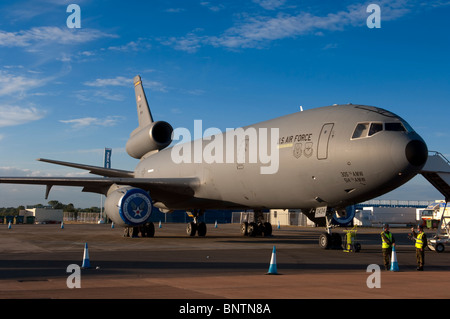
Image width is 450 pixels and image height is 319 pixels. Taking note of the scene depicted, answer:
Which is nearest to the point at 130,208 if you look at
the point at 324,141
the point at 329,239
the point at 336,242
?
the point at 329,239

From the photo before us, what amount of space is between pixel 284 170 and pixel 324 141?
2.28 meters

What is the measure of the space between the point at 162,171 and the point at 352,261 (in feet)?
55.6

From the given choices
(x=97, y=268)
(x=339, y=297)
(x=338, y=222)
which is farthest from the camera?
(x=338, y=222)

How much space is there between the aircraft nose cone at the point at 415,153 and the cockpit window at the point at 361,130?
1.56 m

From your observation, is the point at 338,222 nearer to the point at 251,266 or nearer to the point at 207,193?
the point at 207,193

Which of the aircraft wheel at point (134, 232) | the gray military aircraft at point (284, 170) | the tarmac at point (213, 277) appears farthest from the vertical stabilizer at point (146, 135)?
the tarmac at point (213, 277)

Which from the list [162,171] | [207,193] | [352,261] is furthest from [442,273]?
[162,171]

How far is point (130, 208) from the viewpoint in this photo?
2277cm

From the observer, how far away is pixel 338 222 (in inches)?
948

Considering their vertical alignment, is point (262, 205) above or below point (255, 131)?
below

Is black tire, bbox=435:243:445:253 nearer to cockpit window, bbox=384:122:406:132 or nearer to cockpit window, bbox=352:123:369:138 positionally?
cockpit window, bbox=384:122:406:132

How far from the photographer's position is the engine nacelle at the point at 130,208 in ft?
74.5

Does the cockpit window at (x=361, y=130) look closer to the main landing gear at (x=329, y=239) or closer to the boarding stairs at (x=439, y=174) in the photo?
the main landing gear at (x=329, y=239)

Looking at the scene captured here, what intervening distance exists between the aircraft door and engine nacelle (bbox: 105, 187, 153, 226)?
888 centimetres
